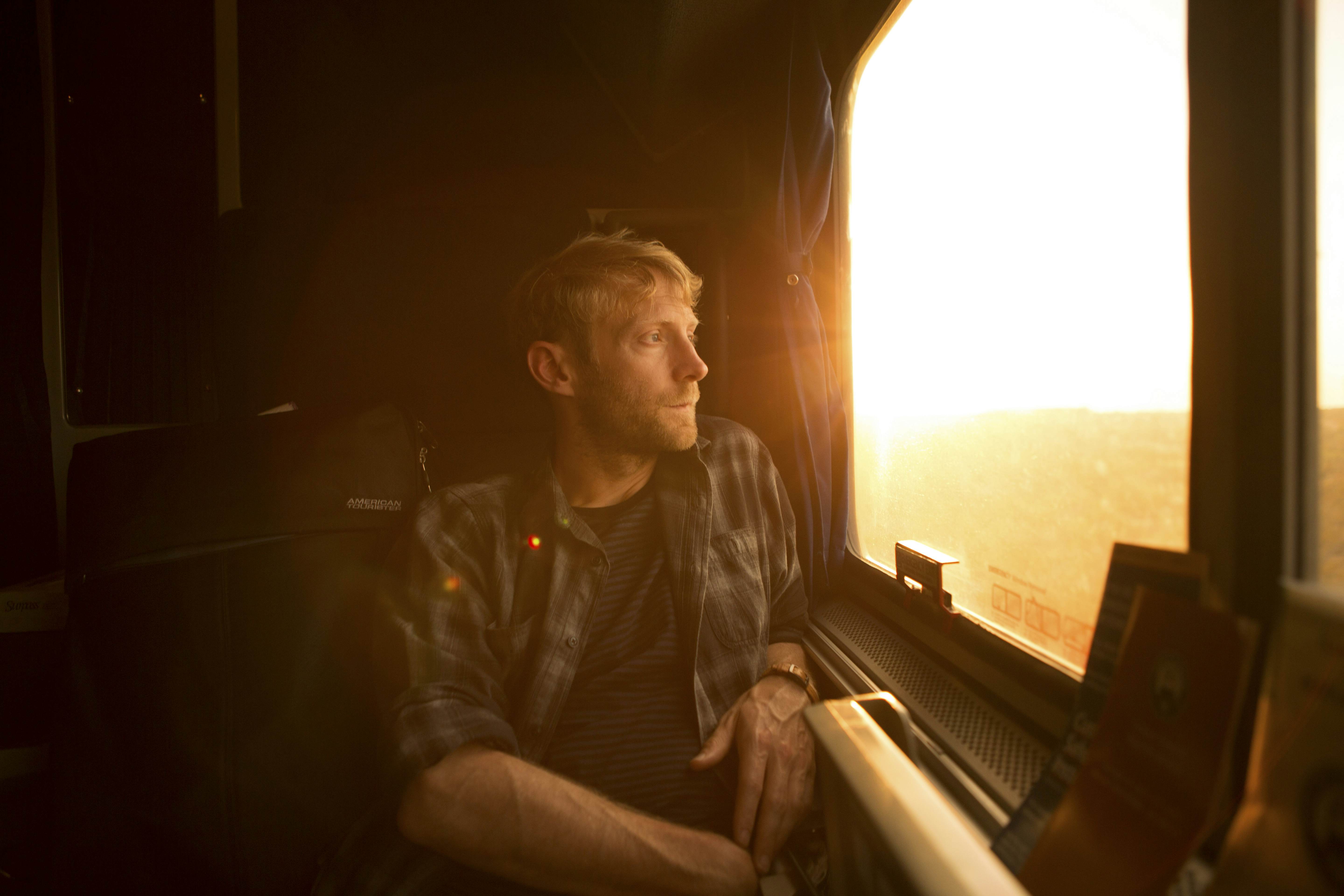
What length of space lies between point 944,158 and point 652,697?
133 centimetres

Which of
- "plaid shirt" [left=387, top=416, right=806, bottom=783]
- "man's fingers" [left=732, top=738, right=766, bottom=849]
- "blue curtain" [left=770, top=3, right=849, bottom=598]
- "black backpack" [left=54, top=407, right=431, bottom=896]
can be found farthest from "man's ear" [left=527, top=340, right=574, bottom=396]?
"man's fingers" [left=732, top=738, right=766, bottom=849]

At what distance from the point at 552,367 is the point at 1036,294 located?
3.64ft

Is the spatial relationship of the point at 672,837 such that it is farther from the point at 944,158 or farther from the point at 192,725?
the point at 944,158

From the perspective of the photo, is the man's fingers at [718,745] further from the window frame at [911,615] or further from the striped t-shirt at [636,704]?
the window frame at [911,615]

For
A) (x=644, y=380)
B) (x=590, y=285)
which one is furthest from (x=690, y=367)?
(x=590, y=285)

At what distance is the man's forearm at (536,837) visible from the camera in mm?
1010

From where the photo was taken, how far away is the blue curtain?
1.64 meters

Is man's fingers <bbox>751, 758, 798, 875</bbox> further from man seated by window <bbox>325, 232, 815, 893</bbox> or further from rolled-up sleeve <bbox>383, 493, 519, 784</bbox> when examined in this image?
rolled-up sleeve <bbox>383, 493, 519, 784</bbox>

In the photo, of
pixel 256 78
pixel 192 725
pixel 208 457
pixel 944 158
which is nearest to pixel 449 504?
pixel 208 457

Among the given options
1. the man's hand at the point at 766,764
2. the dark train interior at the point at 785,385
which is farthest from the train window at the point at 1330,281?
the man's hand at the point at 766,764

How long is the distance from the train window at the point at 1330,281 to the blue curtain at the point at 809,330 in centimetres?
107

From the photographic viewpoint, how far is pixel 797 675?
1.29 m

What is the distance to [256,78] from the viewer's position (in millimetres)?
2102

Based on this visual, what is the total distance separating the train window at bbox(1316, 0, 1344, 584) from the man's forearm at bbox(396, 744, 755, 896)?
1007 millimetres
